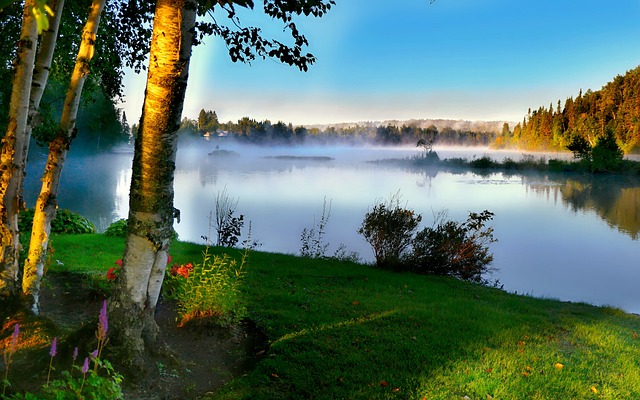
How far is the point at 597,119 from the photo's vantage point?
248 feet

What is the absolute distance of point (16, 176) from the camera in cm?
494

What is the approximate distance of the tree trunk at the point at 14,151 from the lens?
483cm

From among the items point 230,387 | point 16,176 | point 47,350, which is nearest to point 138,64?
point 16,176

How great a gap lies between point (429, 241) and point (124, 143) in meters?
94.2

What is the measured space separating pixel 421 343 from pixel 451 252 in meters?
6.70

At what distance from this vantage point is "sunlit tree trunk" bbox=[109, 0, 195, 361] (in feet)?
13.0

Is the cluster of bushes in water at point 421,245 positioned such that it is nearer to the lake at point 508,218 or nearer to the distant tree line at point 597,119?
the lake at point 508,218

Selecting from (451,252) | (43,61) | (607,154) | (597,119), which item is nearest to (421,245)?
(451,252)

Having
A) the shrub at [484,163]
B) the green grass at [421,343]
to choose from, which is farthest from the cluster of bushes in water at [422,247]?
the shrub at [484,163]

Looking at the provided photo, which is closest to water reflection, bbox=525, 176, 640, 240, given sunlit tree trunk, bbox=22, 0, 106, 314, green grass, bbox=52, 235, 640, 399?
green grass, bbox=52, 235, 640, 399

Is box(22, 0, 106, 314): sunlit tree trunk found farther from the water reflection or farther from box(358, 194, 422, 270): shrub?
the water reflection

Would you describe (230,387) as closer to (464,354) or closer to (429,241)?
(464,354)

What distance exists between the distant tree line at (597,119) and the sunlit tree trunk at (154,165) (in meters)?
57.8

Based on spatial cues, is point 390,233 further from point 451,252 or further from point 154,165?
point 154,165
